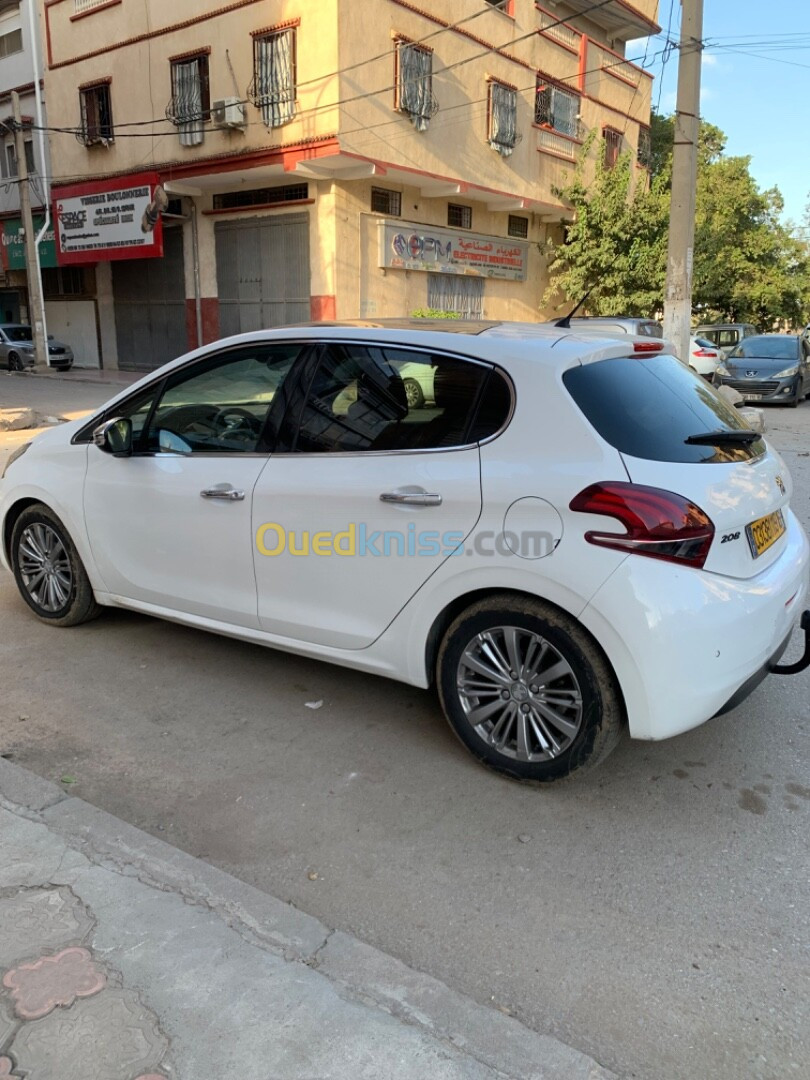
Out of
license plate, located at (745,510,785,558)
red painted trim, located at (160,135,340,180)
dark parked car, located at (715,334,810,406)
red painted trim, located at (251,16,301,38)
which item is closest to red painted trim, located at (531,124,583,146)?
red painted trim, located at (251,16,301,38)

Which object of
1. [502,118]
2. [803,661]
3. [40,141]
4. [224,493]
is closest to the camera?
[803,661]

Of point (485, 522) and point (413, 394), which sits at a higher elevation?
point (413, 394)

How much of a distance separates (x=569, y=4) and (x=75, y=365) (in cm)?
1905

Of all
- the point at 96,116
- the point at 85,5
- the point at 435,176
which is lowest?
the point at 435,176

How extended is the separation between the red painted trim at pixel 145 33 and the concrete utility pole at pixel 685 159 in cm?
1068

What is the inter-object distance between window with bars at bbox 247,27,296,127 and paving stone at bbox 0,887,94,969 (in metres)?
18.6

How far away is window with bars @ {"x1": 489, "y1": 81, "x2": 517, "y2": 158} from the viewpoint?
70.5 feet

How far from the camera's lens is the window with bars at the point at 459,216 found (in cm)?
2264

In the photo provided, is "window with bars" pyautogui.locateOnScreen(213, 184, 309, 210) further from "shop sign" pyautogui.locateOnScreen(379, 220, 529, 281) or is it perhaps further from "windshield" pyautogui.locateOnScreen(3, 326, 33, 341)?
"windshield" pyautogui.locateOnScreen(3, 326, 33, 341)

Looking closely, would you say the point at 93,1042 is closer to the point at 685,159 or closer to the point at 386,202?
the point at 685,159

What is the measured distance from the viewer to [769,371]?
58.2 feet

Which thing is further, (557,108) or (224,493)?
(557,108)

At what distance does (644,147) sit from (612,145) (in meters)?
2.51

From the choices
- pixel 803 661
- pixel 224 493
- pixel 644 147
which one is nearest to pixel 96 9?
pixel 644 147
